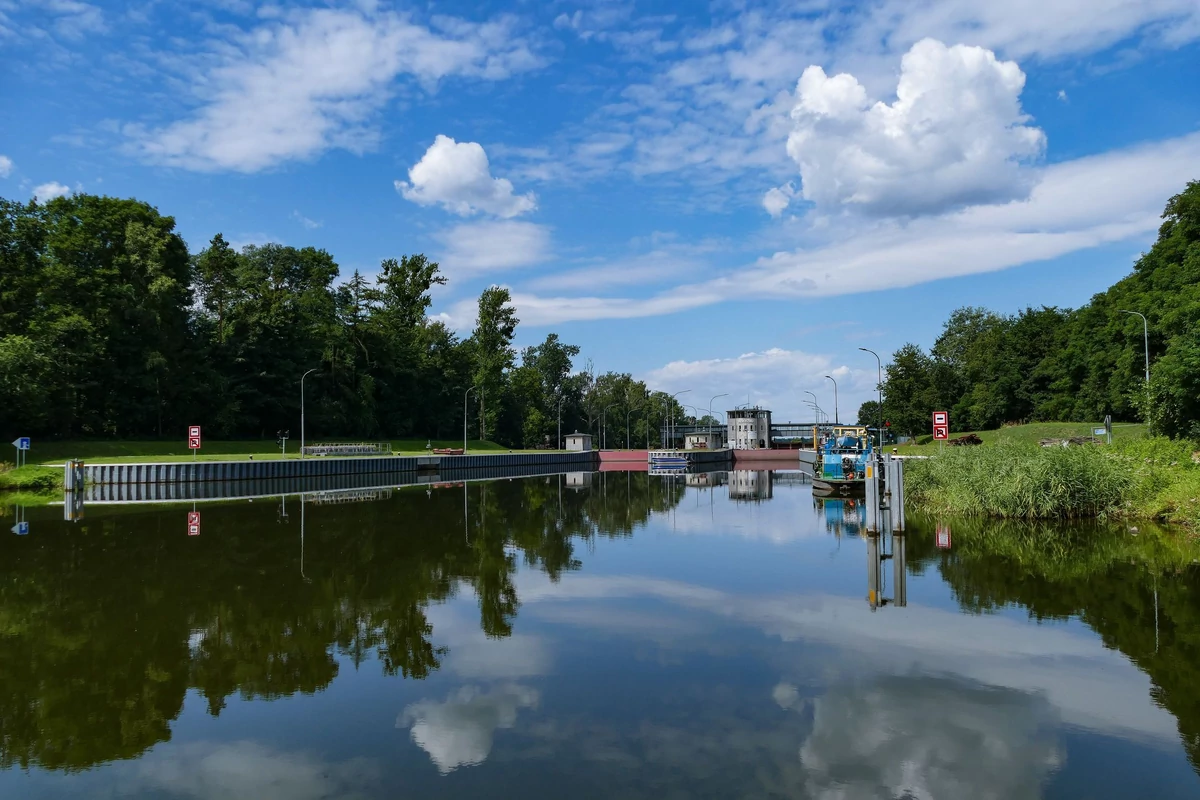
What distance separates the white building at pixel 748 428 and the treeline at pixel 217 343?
110 ft

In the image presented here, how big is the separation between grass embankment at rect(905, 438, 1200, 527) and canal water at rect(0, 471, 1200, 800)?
2827 millimetres

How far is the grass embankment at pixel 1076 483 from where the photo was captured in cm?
2120

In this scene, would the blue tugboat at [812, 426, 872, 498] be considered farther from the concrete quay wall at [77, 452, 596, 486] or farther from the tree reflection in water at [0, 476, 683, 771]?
the concrete quay wall at [77, 452, 596, 486]

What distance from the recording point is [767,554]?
18.6 metres

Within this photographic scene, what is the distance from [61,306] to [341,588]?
157ft

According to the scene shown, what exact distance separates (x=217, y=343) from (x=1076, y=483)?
65073 mm

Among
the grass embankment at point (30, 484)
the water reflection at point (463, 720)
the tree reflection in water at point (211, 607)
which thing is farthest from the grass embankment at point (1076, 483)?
the grass embankment at point (30, 484)

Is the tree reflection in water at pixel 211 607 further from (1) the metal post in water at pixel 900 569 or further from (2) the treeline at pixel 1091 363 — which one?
(2) the treeline at pixel 1091 363

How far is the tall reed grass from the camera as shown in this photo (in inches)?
859

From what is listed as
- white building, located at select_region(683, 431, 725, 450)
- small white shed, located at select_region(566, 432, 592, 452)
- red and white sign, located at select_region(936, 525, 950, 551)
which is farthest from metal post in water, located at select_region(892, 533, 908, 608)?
white building, located at select_region(683, 431, 725, 450)

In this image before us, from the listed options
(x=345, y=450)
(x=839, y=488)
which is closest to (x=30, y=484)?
(x=345, y=450)

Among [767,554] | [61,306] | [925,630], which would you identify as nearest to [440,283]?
[61,306]

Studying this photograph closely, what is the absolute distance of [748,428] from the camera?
125688 millimetres

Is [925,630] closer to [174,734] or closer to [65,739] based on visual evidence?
[174,734]
